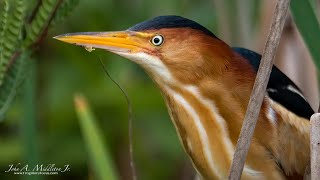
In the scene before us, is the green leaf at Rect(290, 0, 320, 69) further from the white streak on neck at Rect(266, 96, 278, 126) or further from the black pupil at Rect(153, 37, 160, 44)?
the black pupil at Rect(153, 37, 160, 44)

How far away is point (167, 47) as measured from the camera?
147 centimetres

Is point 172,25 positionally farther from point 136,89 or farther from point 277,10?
point 136,89

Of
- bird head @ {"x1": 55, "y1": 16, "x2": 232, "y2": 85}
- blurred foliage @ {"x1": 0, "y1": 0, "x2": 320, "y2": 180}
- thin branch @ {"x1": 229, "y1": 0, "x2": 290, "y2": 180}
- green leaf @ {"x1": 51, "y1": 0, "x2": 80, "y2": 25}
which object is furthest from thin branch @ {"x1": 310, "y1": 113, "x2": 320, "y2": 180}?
blurred foliage @ {"x1": 0, "y1": 0, "x2": 320, "y2": 180}

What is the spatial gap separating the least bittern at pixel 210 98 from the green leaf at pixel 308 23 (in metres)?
0.14

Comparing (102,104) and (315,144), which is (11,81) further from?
(102,104)

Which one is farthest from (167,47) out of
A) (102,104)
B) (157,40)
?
(102,104)

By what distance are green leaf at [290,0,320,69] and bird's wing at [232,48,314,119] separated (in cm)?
13

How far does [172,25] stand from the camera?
1.48m

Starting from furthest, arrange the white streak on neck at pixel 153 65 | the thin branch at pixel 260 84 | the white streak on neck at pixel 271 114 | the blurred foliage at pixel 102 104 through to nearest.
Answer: the blurred foliage at pixel 102 104, the white streak on neck at pixel 271 114, the white streak on neck at pixel 153 65, the thin branch at pixel 260 84

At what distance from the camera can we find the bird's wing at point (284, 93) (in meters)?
1.61

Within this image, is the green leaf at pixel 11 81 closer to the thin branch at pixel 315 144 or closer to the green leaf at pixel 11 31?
the green leaf at pixel 11 31

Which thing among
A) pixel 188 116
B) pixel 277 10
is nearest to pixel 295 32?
pixel 188 116

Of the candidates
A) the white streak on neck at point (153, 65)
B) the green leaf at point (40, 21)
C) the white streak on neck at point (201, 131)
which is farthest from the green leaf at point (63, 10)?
the white streak on neck at point (201, 131)

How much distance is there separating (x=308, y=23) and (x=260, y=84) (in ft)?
0.65
